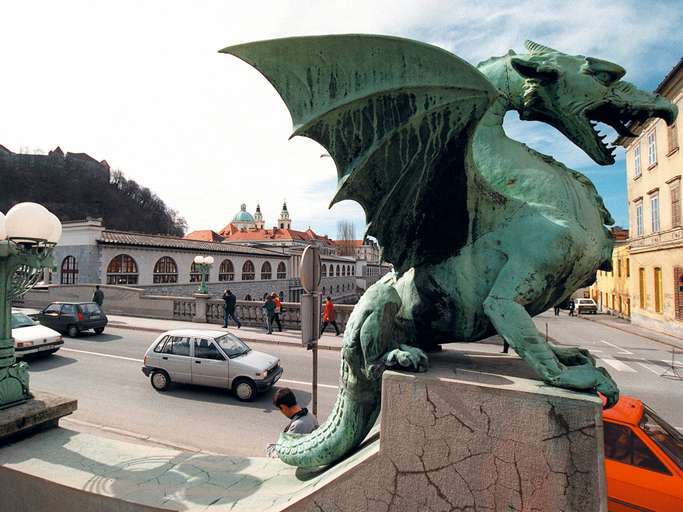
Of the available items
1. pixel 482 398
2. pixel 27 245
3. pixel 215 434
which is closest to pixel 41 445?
pixel 27 245

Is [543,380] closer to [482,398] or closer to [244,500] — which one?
[482,398]

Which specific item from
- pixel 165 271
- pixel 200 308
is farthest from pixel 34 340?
pixel 165 271

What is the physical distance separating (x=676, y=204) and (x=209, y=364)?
21120 millimetres

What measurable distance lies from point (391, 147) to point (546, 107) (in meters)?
0.98

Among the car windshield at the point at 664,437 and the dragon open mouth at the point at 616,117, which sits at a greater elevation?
the dragon open mouth at the point at 616,117

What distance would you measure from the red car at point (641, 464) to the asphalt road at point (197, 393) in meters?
1.82

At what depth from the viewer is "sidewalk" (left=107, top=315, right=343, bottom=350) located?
12.9 meters

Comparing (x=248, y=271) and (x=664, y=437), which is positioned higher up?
(x=248, y=271)

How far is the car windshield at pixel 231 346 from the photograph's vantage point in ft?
26.5

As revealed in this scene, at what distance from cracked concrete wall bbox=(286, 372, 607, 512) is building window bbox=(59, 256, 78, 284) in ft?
84.3

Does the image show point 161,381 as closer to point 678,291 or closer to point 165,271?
point 165,271

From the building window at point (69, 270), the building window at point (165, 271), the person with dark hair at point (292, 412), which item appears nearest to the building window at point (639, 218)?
the person with dark hair at point (292, 412)

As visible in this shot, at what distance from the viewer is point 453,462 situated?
1909 millimetres

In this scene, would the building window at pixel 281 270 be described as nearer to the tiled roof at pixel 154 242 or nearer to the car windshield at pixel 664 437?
the tiled roof at pixel 154 242
